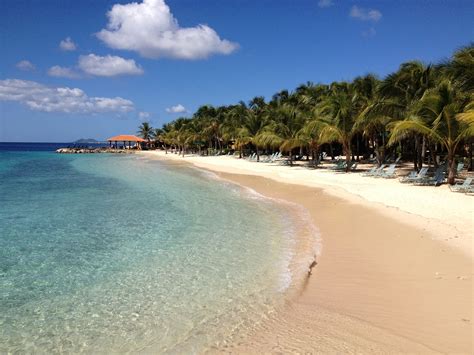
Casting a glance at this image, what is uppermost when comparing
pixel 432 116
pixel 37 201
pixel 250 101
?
pixel 250 101

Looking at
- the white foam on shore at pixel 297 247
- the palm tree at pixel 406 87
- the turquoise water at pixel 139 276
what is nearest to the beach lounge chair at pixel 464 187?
the white foam on shore at pixel 297 247

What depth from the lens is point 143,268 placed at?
6750 mm

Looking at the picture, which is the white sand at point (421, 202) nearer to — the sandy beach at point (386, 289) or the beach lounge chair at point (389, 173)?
the sandy beach at point (386, 289)

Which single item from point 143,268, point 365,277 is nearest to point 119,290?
point 143,268

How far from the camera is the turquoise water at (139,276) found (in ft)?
14.5

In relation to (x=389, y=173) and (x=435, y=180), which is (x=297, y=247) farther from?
(x=389, y=173)

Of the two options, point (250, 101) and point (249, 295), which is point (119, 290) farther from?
point (250, 101)

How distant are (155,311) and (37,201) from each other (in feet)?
41.2

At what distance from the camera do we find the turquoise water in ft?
14.5

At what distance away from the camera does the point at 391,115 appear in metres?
20.3

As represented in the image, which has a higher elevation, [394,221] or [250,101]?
[250,101]

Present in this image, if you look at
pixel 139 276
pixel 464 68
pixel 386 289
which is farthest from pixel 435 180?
pixel 139 276

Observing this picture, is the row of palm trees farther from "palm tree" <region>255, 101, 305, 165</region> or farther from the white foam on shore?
the white foam on shore

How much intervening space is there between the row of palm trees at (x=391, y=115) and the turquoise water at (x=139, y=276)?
7343 millimetres
